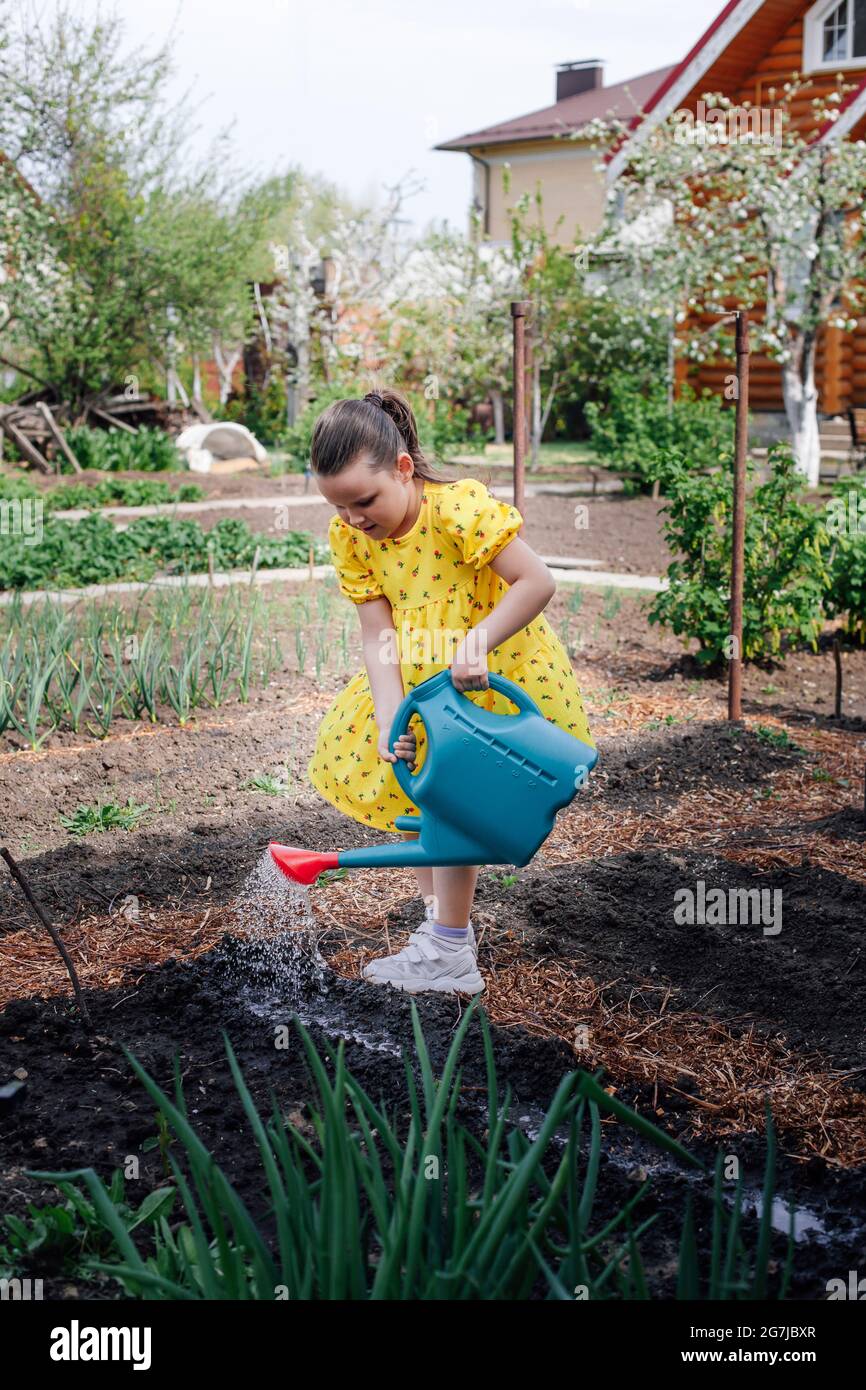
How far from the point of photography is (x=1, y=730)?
13.0 feet

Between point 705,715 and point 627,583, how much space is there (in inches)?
99.4

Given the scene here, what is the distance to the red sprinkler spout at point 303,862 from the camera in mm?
2363

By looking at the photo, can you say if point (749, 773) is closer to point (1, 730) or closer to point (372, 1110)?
point (1, 730)

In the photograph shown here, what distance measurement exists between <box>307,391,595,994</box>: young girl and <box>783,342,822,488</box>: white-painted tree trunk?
1009cm

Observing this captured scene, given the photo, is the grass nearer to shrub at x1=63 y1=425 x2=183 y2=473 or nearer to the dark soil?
the dark soil

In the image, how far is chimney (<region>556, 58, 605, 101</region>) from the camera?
98.3 feet

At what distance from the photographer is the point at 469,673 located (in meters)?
2.31

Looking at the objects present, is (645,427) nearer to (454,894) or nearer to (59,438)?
(59,438)

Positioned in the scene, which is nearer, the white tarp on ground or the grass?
the grass

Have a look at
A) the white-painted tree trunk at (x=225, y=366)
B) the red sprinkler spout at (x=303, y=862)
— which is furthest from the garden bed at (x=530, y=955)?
the white-painted tree trunk at (x=225, y=366)

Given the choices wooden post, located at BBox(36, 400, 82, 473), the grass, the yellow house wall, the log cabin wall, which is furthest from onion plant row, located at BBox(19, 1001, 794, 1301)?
the yellow house wall

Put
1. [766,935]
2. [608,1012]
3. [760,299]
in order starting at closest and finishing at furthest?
1. [608,1012]
2. [766,935]
3. [760,299]

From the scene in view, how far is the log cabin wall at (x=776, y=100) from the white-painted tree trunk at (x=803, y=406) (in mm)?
850

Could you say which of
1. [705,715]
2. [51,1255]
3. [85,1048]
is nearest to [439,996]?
[85,1048]
